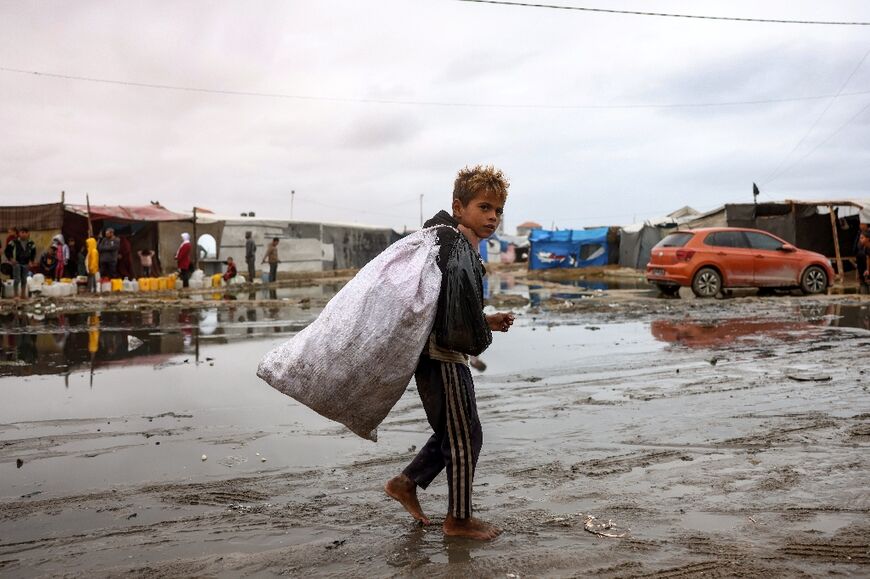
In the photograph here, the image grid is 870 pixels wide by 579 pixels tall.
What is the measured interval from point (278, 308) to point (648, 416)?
→ 1282 centimetres

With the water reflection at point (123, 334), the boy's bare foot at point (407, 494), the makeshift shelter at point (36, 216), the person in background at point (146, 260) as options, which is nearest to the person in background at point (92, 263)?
the makeshift shelter at point (36, 216)

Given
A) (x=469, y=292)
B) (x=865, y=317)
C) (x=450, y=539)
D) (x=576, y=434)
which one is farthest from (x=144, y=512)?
(x=865, y=317)

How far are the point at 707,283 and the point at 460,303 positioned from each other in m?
16.6

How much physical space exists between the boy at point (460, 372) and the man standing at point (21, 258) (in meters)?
18.4

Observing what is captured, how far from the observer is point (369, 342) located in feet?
10.7

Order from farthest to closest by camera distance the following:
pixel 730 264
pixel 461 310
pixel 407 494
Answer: pixel 730 264 < pixel 407 494 < pixel 461 310

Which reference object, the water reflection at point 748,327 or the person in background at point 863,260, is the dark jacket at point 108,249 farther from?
the person in background at point 863,260

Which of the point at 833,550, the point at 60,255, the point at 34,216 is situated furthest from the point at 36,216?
the point at 833,550

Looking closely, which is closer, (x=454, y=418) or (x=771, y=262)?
(x=454, y=418)

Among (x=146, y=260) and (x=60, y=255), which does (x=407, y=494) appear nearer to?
(x=60, y=255)

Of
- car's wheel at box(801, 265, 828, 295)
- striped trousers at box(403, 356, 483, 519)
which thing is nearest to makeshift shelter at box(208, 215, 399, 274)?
car's wheel at box(801, 265, 828, 295)

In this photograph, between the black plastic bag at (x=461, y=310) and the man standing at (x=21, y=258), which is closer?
the black plastic bag at (x=461, y=310)

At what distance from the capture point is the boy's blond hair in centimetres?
347

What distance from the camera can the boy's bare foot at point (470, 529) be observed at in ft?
11.1
